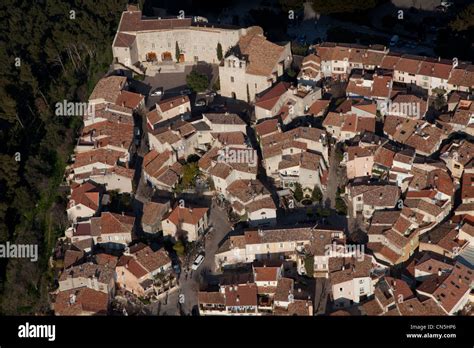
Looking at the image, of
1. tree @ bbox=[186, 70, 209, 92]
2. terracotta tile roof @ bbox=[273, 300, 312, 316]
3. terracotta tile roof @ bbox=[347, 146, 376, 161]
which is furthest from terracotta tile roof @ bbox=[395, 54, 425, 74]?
terracotta tile roof @ bbox=[273, 300, 312, 316]

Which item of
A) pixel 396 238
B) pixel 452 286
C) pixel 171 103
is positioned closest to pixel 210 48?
pixel 171 103

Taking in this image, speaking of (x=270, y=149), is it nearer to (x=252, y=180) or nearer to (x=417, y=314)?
(x=252, y=180)

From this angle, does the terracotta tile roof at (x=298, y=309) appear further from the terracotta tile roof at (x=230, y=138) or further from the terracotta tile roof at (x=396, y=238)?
the terracotta tile roof at (x=230, y=138)

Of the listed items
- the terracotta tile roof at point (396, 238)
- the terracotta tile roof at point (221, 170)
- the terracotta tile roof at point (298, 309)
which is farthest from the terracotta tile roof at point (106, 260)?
the terracotta tile roof at point (396, 238)

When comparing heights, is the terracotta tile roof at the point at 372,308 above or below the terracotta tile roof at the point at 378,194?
below

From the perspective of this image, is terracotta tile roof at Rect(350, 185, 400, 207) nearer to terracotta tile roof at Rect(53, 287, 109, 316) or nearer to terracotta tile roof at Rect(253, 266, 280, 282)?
terracotta tile roof at Rect(253, 266, 280, 282)

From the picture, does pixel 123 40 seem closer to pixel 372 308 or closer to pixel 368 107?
pixel 368 107
